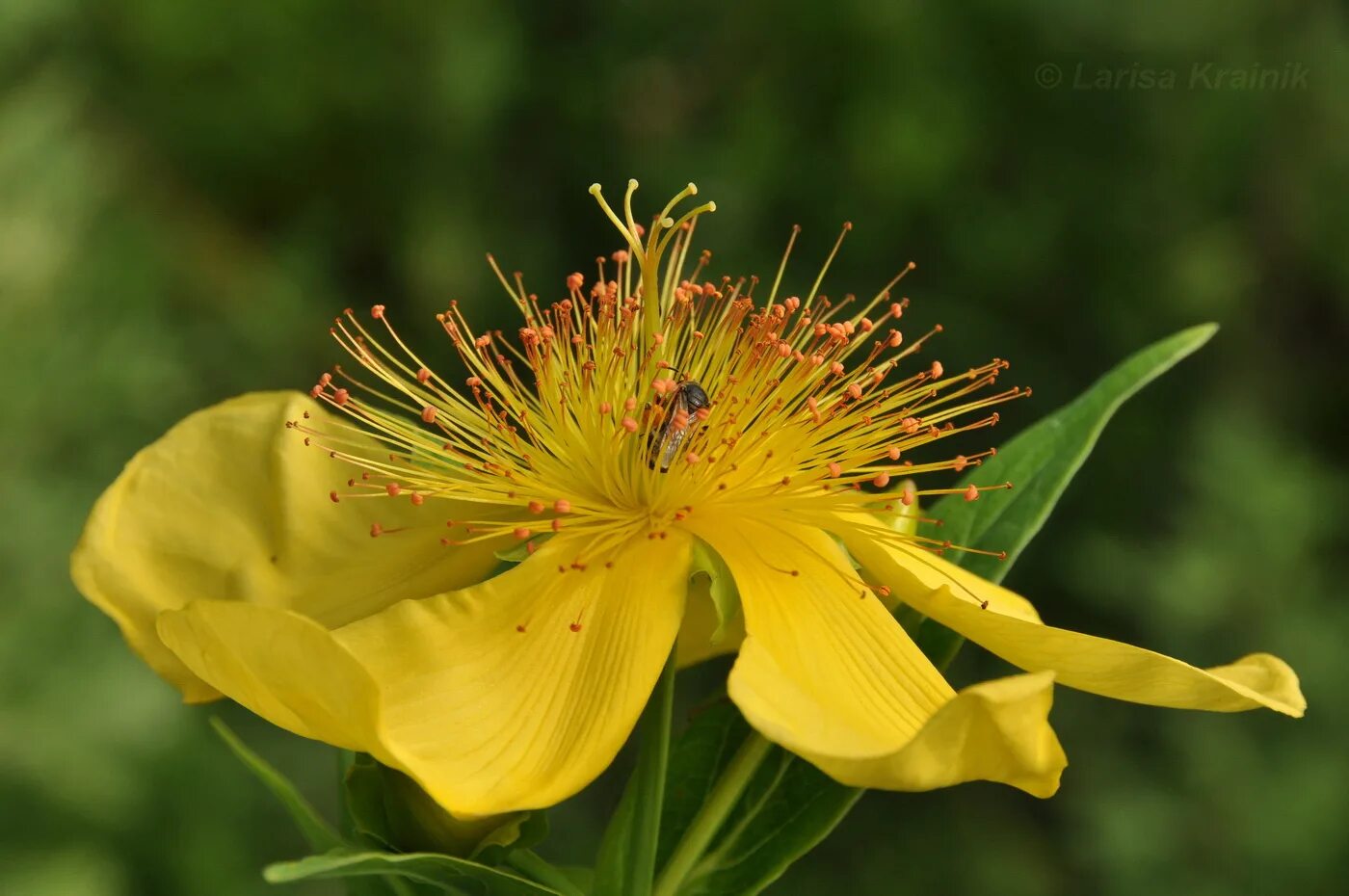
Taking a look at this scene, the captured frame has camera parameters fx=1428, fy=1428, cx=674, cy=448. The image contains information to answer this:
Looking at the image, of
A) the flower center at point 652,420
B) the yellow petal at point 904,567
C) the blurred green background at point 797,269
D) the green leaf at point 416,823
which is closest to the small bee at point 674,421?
the flower center at point 652,420

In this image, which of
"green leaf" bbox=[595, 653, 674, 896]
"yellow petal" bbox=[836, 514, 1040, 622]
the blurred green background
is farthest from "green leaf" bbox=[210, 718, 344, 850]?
the blurred green background

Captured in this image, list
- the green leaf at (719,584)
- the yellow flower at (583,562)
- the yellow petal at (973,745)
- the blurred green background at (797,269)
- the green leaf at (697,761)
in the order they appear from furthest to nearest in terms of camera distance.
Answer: the blurred green background at (797,269)
the green leaf at (697,761)
the green leaf at (719,584)
the yellow flower at (583,562)
the yellow petal at (973,745)

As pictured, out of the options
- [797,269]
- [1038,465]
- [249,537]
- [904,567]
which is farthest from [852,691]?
[797,269]

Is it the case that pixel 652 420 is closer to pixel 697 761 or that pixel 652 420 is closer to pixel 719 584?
pixel 719 584

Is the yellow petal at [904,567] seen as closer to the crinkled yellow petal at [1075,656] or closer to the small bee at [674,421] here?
the crinkled yellow petal at [1075,656]

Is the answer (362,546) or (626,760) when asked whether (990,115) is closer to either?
(626,760)

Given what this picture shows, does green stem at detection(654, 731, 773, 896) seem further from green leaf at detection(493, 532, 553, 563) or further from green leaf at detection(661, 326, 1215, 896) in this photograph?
green leaf at detection(493, 532, 553, 563)

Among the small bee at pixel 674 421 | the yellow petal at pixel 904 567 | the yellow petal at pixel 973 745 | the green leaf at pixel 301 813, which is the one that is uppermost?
the small bee at pixel 674 421
